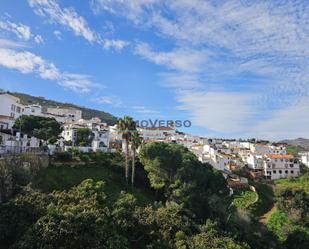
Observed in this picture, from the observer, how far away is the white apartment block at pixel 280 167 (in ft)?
296

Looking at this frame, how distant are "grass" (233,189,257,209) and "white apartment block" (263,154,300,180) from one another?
72.0 feet

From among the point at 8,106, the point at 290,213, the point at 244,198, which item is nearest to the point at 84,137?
the point at 8,106

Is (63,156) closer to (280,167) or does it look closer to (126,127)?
(126,127)

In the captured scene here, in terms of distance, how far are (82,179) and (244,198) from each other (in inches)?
1277

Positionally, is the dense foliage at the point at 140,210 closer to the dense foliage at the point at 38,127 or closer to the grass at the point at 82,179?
the grass at the point at 82,179

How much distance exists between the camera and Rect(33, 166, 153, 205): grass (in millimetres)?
40719

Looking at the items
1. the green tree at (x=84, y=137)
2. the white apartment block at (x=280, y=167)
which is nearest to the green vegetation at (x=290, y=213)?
the white apartment block at (x=280, y=167)

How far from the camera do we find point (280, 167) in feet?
297

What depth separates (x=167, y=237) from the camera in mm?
32750

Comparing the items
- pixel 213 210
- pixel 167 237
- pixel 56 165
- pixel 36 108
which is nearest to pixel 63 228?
pixel 167 237

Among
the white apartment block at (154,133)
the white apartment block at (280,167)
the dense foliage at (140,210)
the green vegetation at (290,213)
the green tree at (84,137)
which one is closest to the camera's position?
the dense foliage at (140,210)

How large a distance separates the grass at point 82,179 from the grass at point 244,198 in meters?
17.9

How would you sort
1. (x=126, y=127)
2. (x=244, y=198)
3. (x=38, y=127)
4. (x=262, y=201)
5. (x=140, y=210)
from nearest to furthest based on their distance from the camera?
(x=140, y=210), (x=126, y=127), (x=38, y=127), (x=262, y=201), (x=244, y=198)

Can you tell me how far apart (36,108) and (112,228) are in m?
72.1
